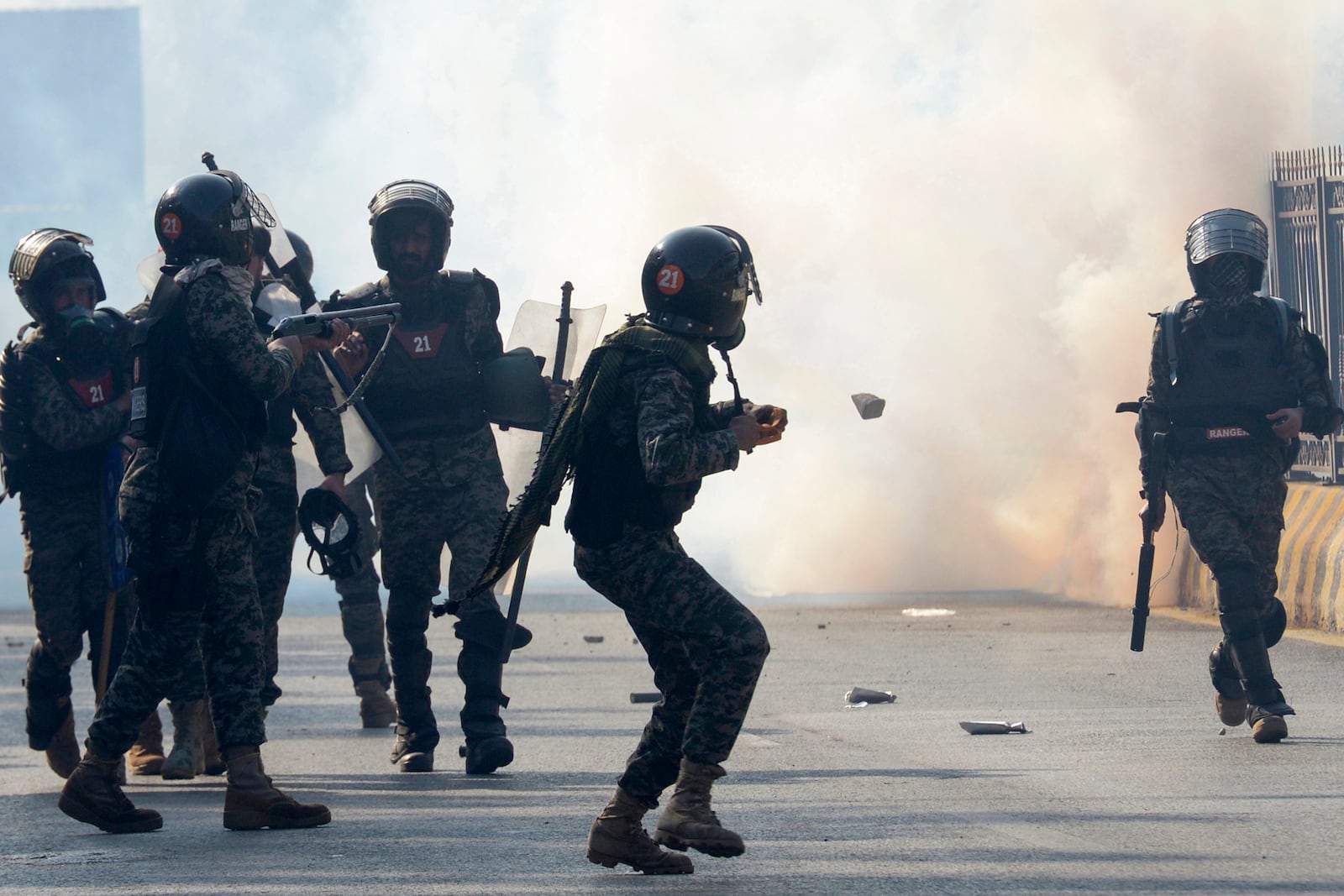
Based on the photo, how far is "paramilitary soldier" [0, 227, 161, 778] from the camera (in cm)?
659

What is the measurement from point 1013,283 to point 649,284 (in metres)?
13.5

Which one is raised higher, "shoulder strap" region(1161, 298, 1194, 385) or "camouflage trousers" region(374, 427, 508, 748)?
"shoulder strap" region(1161, 298, 1194, 385)

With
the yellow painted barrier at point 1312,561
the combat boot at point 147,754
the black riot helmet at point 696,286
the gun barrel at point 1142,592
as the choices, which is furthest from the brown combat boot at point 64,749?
the yellow painted barrier at point 1312,561

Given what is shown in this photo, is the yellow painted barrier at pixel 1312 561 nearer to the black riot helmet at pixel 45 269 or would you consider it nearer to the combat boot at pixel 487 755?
the combat boot at pixel 487 755

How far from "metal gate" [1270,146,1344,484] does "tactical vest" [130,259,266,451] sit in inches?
383

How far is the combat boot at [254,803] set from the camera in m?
5.21

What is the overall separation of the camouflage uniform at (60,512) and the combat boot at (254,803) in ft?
5.12

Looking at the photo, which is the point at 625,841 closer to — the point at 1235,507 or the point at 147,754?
the point at 147,754

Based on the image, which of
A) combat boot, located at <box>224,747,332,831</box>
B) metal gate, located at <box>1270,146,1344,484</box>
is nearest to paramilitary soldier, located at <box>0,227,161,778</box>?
A: combat boot, located at <box>224,747,332,831</box>

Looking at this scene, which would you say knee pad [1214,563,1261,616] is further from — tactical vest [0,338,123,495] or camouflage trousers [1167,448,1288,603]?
tactical vest [0,338,123,495]

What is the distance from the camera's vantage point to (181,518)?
5.24 meters

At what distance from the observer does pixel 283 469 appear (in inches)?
265

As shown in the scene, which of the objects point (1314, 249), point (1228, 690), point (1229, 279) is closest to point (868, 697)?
point (1228, 690)

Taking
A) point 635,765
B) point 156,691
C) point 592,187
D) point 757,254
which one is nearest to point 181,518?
point 156,691
